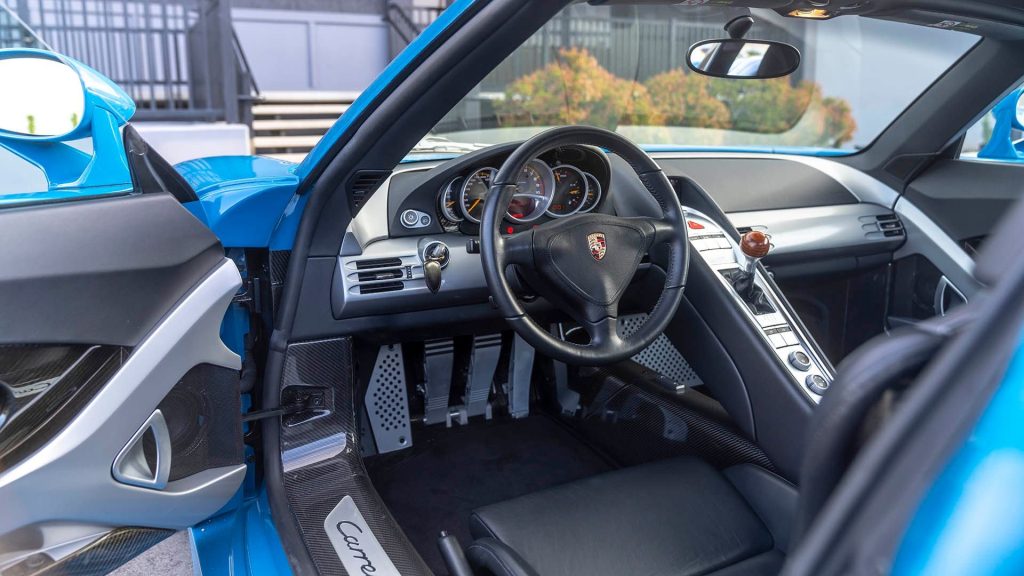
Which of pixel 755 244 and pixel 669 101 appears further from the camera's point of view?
pixel 669 101

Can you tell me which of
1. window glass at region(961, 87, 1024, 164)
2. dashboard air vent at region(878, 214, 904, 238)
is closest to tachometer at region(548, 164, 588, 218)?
dashboard air vent at region(878, 214, 904, 238)

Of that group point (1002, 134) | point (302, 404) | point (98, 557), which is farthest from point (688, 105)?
point (98, 557)

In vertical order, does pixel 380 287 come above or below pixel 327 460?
above

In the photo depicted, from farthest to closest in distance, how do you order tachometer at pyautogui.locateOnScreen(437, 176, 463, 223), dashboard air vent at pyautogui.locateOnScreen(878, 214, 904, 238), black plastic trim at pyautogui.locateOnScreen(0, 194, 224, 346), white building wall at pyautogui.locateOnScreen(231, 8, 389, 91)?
white building wall at pyautogui.locateOnScreen(231, 8, 389, 91) → dashboard air vent at pyautogui.locateOnScreen(878, 214, 904, 238) → tachometer at pyautogui.locateOnScreen(437, 176, 463, 223) → black plastic trim at pyautogui.locateOnScreen(0, 194, 224, 346)

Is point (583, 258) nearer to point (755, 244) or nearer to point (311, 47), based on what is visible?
point (755, 244)

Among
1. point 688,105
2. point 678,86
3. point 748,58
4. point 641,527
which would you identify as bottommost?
point 641,527

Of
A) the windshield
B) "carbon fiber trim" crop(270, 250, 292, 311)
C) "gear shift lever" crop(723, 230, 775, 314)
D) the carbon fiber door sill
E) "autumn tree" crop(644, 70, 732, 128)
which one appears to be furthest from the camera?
"autumn tree" crop(644, 70, 732, 128)

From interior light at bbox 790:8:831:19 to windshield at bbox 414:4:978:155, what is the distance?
858 cm

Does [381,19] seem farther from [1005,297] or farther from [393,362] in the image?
[1005,297]

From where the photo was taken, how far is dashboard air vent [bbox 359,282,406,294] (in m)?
2.21

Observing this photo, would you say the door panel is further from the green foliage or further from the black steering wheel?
the green foliage

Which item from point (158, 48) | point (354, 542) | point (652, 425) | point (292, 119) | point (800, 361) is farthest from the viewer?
point (292, 119)

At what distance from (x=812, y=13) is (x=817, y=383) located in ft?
3.56

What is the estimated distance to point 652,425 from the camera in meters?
2.63
